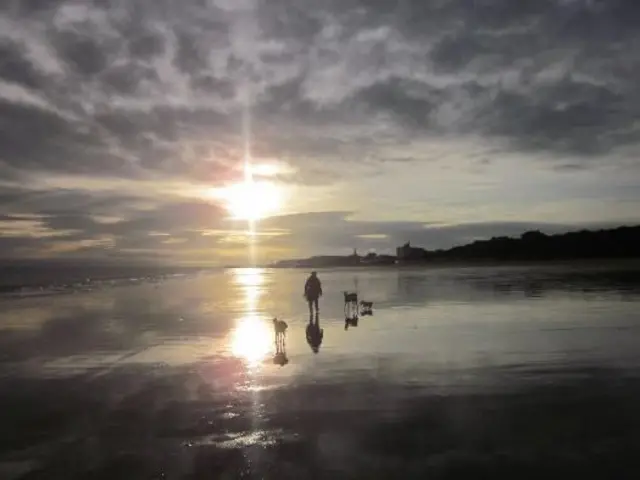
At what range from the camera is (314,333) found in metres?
25.4

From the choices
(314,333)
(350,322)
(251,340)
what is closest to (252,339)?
(251,340)

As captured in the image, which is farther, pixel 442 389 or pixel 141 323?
pixel 141 323

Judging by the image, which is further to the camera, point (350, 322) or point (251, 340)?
point (350, 322)

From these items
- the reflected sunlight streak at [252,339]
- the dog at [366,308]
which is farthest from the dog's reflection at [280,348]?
the dog at [366,308]

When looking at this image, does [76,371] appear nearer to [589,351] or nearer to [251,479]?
[251,479]

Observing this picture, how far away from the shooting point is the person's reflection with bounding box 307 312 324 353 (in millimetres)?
22103

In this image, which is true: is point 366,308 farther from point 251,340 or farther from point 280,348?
point 280,348

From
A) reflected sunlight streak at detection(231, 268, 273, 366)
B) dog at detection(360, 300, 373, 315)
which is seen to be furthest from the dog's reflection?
dog at detection(360, 300, 373, 315)

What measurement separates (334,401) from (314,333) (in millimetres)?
11875

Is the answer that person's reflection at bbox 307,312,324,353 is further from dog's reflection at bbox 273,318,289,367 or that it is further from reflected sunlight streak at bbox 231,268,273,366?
reflected sunlight streak at bbox 231,268,273,366

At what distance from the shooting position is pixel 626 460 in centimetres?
922

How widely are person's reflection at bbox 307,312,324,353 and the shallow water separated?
47 cm

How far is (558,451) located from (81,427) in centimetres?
867

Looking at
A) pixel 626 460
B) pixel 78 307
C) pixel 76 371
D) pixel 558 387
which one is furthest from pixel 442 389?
pixel 78 307
